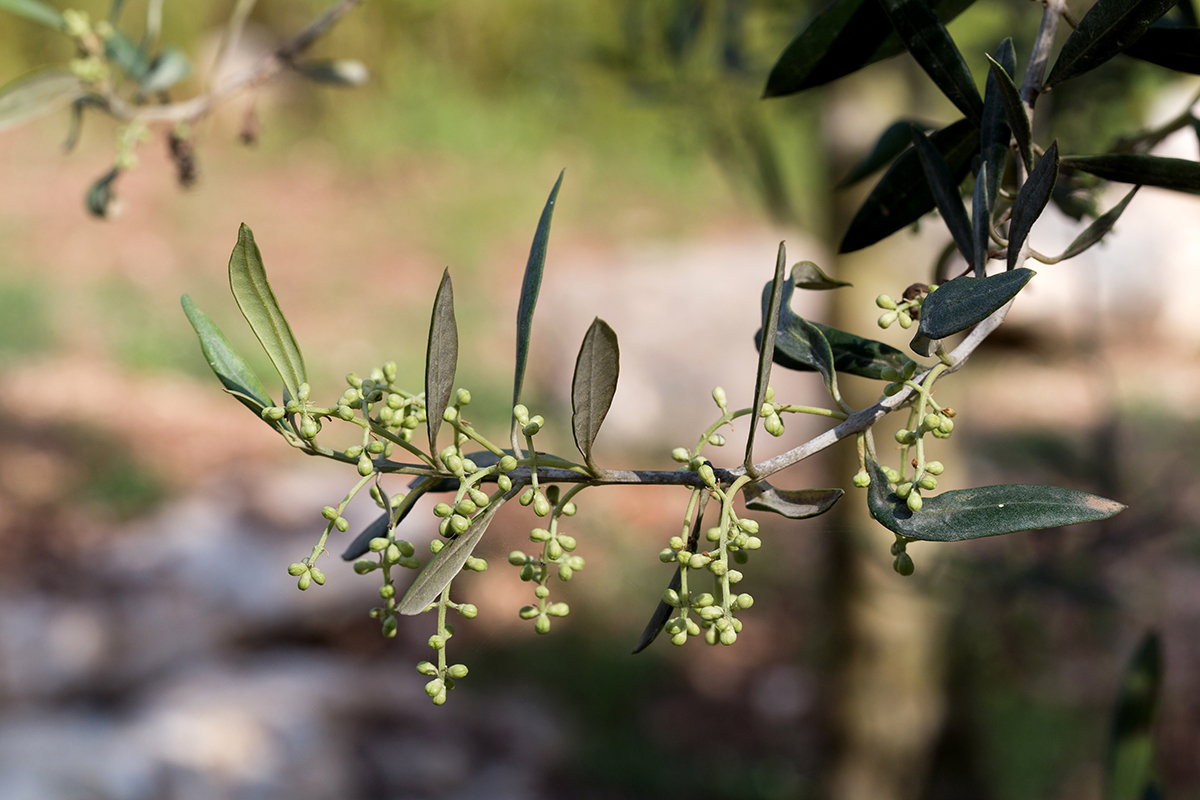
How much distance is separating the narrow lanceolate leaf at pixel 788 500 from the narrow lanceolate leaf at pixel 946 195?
0.11 metres

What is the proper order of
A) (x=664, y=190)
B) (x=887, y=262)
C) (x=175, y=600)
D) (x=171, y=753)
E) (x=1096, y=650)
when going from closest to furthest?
(x=887, y=262) < (x=171, y=753) < (x=175, y=600) < (x=1096, y=650) < (x=664, y=190)

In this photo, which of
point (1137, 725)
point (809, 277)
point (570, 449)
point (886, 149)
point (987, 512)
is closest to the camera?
point (987, 512)

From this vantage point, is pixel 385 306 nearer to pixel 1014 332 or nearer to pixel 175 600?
pixel 175 600

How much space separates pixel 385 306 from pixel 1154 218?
409cm

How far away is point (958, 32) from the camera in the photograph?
9.50ft

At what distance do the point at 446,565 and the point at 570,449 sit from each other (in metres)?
3.04

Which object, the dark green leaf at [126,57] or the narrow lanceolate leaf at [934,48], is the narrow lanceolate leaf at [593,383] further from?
the dark green leaf at [126,57]

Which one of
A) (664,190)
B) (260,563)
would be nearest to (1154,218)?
(664,190)

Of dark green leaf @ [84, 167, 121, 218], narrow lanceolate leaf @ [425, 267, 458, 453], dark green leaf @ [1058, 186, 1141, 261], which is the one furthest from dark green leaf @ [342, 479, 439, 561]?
dark green leaf @ [84, 167, 121, 218]

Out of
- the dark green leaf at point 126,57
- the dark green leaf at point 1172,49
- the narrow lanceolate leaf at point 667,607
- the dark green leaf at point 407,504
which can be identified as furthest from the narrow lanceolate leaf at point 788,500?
the dark green leaf at point 126,57

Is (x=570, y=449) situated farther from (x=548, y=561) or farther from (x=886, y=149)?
(x=548, y=561)

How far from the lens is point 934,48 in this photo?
15.8 inches

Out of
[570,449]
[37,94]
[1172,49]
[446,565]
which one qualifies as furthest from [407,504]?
[570,449]

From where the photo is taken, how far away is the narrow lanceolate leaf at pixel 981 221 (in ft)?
1.22
